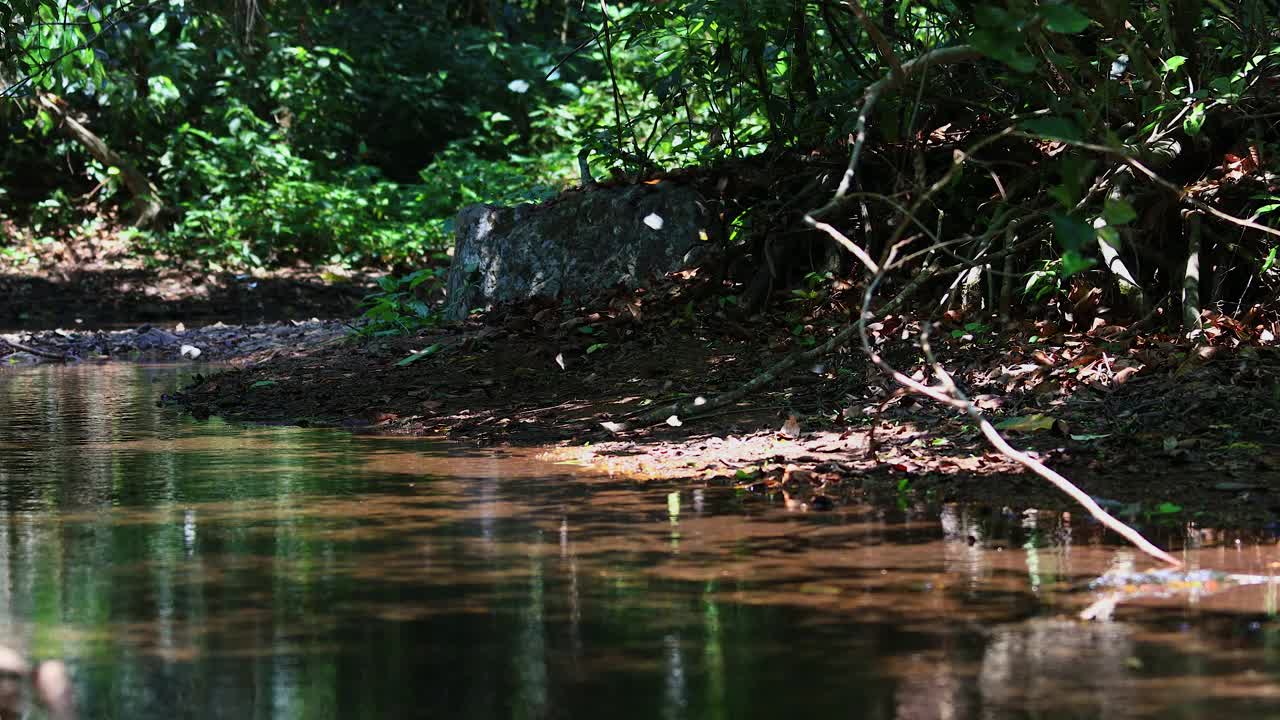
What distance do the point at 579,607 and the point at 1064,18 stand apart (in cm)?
193

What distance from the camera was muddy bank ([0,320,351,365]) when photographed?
38.8 ft

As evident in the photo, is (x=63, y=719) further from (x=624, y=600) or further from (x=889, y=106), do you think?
(x=889, y=106)

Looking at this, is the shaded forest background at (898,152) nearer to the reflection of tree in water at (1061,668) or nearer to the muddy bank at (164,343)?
the reflection of tree in water at (1061,668)

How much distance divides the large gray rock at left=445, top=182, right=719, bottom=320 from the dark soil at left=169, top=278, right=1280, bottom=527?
46cm

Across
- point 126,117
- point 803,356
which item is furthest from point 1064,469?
point 126,117

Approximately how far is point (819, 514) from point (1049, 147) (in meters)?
3.70

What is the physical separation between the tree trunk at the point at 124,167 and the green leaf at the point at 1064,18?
56.9 ft

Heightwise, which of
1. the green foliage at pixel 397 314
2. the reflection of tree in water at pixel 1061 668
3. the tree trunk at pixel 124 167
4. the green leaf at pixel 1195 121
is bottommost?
the reflection of tree in water at pixel 1061 668

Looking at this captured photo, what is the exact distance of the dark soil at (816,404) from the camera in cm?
469

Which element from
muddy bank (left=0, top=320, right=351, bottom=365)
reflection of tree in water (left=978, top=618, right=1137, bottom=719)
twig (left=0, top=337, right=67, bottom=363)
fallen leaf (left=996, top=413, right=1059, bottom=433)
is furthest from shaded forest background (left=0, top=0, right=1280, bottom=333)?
twig (left=0, top=337, right=67, bottom=363)

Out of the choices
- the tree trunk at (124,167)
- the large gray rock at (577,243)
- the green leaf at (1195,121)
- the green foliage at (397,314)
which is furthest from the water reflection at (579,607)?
the tree trunk at (124,167)

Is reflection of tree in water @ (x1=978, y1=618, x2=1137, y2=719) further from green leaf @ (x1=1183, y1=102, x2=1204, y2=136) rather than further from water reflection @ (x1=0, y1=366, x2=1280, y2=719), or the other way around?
green leaf @ (x1=1183, y1=102, x2=1204, y2=136)

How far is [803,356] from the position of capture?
624 cm

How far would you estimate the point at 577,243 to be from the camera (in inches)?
364
